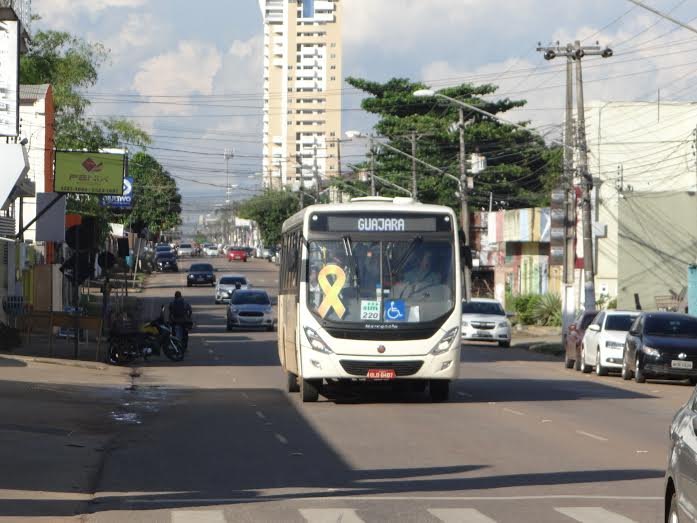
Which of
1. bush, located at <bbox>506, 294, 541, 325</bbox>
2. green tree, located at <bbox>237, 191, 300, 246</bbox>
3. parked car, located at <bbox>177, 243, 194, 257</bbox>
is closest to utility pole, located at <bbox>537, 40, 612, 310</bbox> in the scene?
bush, located at <bbox>506, 294, 541, 325</bbox>

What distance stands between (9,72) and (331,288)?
37.1 feet

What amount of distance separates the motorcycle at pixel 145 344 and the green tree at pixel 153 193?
255ft

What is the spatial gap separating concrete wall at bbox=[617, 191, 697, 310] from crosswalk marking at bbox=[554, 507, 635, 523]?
47.5 metres

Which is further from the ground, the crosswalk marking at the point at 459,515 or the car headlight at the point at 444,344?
the car headlight at the point at 444,344

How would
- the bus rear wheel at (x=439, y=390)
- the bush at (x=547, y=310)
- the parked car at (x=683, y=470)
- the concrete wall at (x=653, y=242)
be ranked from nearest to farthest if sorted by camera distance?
the parked car at (x=683, y=470)
the bus rear wheel at (x=439, y=390)
the concrete wall at (x=653, y=242)
the bush at (x=547, y=310)

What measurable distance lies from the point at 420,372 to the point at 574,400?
372 centimetres

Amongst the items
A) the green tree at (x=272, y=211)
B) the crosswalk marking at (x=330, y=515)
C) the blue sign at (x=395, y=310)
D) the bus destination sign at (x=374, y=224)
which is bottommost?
the crosswalk marking at (x=330, y=515)

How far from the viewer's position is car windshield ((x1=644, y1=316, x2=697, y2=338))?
3080cm

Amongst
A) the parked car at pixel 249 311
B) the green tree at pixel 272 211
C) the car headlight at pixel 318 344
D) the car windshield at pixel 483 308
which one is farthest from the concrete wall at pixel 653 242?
the green tree at pixel 272 211

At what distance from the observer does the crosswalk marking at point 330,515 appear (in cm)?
1142

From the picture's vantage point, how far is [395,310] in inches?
893

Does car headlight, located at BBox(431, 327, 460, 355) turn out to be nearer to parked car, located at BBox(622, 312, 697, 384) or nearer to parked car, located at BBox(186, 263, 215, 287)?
parked car, located at BBox(622, 312, 697, 384)

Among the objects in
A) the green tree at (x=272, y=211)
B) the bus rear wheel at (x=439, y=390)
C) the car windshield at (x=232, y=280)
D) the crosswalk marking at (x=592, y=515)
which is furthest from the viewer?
the green tree at (x=272, y=211)

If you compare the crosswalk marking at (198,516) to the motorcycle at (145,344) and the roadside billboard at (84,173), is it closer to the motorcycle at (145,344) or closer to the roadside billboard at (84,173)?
the motorcycle at (145,344)
